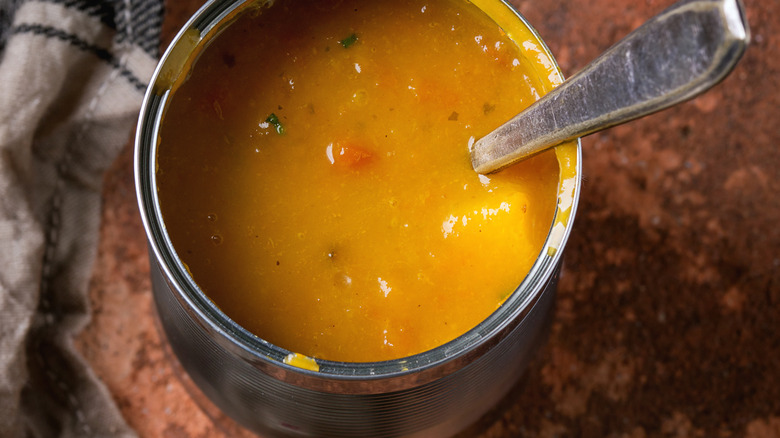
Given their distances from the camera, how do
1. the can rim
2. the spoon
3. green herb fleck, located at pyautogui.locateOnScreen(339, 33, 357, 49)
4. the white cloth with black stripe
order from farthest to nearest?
1. the white cloth with black stripe
2. green herb fleck, located at pyautogui.locateOnScreen(339, 33, 357, 49)
3. the can rim
4. the spoon

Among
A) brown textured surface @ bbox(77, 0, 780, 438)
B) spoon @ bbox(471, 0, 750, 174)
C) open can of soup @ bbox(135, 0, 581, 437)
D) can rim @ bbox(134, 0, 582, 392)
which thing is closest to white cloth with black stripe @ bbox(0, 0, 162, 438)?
brown textured surface @ bbox(77, 0, 780, 438)

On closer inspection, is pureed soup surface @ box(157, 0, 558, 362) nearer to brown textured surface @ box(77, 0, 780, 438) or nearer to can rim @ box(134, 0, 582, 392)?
can rim @ box(134, 0, 582, 392)

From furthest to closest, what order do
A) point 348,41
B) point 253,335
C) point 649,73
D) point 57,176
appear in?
point 57,176, point 348,41, point 253,335, point 649,73

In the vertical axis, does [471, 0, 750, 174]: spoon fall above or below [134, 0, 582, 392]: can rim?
above

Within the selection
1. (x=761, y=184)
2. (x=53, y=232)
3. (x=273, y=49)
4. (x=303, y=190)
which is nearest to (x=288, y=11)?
(x=273, y=49)

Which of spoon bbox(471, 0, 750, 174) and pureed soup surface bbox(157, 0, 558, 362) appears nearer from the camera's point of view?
spoon bbox(471, 0, 750, 174)

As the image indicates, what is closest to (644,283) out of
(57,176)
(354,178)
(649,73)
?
(354,178)

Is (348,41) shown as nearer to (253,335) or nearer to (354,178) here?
(354,178)
